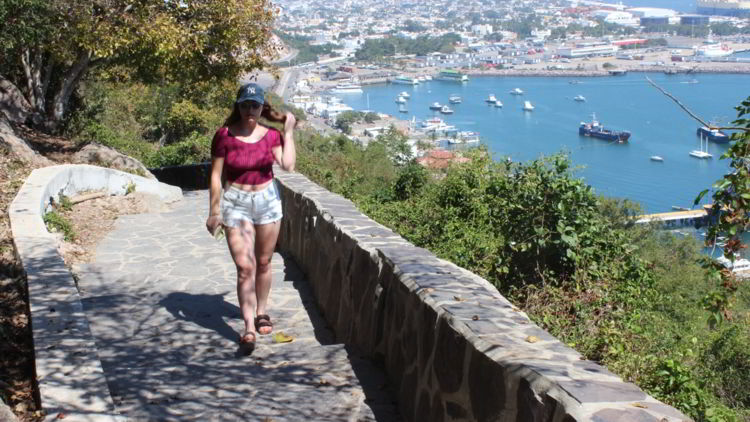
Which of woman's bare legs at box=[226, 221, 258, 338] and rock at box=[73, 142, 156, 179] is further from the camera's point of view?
rock at box=[73, 142, 156, 179]

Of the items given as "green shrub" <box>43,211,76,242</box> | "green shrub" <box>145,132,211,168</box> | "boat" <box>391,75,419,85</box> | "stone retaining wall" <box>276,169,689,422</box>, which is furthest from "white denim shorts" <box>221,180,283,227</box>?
"boat" <box>391,75,419,85</box>

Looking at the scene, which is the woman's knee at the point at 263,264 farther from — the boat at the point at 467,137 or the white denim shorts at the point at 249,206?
the boat at the point at 467,137

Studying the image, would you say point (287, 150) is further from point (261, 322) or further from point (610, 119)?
point (610, 119)

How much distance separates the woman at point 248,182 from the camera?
16.3 ft

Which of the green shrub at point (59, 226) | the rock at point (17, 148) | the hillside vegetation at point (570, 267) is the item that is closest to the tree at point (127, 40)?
the rock at point (17, 148)

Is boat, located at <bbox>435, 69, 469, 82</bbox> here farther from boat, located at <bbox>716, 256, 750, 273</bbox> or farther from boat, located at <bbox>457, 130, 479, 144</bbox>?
boat, located at <bbox>716, 256, 750, 273</bbox>

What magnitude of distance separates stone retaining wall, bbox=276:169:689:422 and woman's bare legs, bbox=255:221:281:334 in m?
0.54

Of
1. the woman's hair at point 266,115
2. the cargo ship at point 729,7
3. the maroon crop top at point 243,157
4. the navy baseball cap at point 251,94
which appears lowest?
the cargo ship at point 729,7

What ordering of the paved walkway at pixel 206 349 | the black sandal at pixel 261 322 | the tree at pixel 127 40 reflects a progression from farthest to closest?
the tree at pixel 127 40, the black sandal at pixel 261 322, the paved walkway at pixel 206 349

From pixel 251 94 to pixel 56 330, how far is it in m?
1.71

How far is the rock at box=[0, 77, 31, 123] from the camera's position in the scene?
14.4 metres

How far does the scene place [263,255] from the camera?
→ 5.22 meters

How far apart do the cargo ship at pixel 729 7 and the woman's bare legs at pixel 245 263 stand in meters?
173

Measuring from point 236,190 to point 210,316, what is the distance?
4.49 feet
